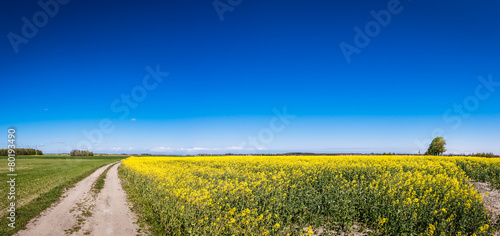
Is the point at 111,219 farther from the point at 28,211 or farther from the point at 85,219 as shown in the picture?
the point at 28,211

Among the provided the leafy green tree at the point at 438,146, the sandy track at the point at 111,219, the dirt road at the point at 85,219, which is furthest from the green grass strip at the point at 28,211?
the leafy green tree at the point at 438,146

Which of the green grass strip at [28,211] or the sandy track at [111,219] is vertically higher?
the green grass strip at [28,211]

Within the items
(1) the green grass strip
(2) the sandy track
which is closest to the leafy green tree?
(2) the sandy track

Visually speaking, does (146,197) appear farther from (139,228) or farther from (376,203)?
(376,203)

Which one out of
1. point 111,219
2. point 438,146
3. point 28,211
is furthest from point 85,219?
point 438,146

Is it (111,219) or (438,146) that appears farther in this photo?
(438,146)

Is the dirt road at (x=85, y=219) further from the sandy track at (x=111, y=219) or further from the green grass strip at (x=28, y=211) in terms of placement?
the green grass strip at (x=28, y=211)

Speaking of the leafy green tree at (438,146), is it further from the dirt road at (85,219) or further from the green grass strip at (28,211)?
the green grass strip at (28,211)

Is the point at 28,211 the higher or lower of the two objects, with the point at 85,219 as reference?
higher

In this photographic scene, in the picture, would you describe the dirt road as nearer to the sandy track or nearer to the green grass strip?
the sandy track

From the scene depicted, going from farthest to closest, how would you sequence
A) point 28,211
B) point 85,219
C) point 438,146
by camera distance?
point 438,146, point 28,211, point 85,219

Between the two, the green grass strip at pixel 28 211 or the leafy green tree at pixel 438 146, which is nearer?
the green grass strip at pixel 28 211

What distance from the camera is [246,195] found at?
29.2 ft

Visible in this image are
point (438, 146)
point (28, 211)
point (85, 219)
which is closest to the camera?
point (85, 219)
